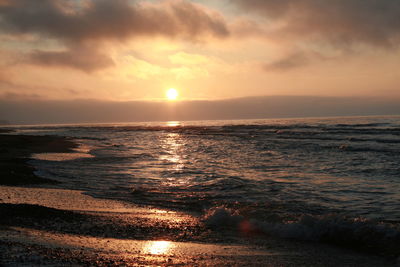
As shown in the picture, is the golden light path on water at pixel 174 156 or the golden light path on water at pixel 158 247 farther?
the golden light path on water at pixel 174 156

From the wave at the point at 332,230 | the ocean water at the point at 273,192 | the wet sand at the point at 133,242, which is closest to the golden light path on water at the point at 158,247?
the wet sand at the point at 133,242

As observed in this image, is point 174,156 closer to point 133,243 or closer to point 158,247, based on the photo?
point 133,243

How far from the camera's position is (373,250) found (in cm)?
582

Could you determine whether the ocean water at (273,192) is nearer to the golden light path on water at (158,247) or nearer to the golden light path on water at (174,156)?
the golden light path on water at (174,156)

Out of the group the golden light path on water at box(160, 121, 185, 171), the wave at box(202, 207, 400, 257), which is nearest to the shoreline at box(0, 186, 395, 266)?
the wave at box(202, 207, 400, 257)

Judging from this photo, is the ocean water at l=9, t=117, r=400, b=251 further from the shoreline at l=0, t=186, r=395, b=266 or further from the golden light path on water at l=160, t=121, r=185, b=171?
the shoreline at l=0, t=186, r=395, b=266

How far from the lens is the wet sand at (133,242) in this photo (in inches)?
189

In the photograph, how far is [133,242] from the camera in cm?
578

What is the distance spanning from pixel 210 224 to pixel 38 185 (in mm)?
7206

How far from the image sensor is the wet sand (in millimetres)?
4797

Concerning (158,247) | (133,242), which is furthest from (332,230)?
(133,242)

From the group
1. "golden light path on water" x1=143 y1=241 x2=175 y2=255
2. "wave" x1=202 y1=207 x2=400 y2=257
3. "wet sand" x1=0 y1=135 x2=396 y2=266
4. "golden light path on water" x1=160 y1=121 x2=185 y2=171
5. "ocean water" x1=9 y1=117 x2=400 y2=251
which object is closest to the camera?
"wet sand" x1=0 y1=135 x2=396 y2=266

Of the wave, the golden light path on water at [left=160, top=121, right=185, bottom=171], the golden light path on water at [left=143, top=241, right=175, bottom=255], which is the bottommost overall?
the golden light path on water at [left=160, top=121, right=185, bottom=171]

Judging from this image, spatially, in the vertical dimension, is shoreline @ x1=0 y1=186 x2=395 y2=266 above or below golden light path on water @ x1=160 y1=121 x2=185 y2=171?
above
